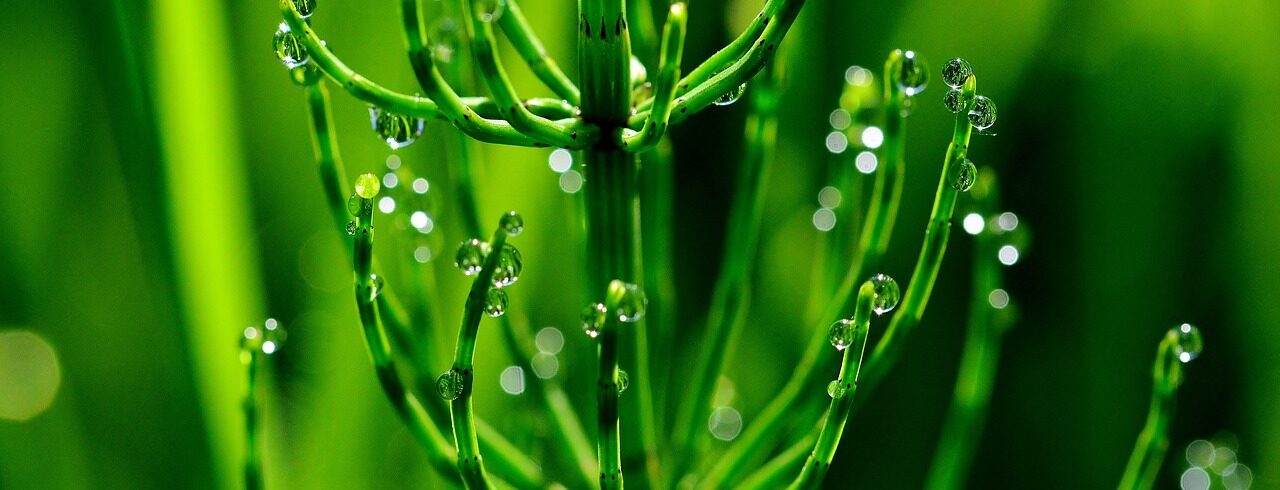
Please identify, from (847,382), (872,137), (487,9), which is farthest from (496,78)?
(872,137)

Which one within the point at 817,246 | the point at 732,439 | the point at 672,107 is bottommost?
the point at 732,439

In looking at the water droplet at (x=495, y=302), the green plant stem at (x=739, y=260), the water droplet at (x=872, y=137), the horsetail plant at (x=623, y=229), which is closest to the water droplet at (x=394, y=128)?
the horsetail plant at (x=623, y=229)

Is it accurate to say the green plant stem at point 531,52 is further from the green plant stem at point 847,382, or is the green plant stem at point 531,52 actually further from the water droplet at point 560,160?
the water droplet at point 560,160

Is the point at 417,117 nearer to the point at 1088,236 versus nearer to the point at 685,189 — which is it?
the point at 685,189

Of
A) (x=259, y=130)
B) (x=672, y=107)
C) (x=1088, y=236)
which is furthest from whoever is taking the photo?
(x=259, y=130)

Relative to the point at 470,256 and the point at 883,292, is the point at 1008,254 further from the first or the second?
the point at 470,256

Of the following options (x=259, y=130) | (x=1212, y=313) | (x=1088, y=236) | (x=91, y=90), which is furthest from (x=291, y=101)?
(x=1212, y=313)
